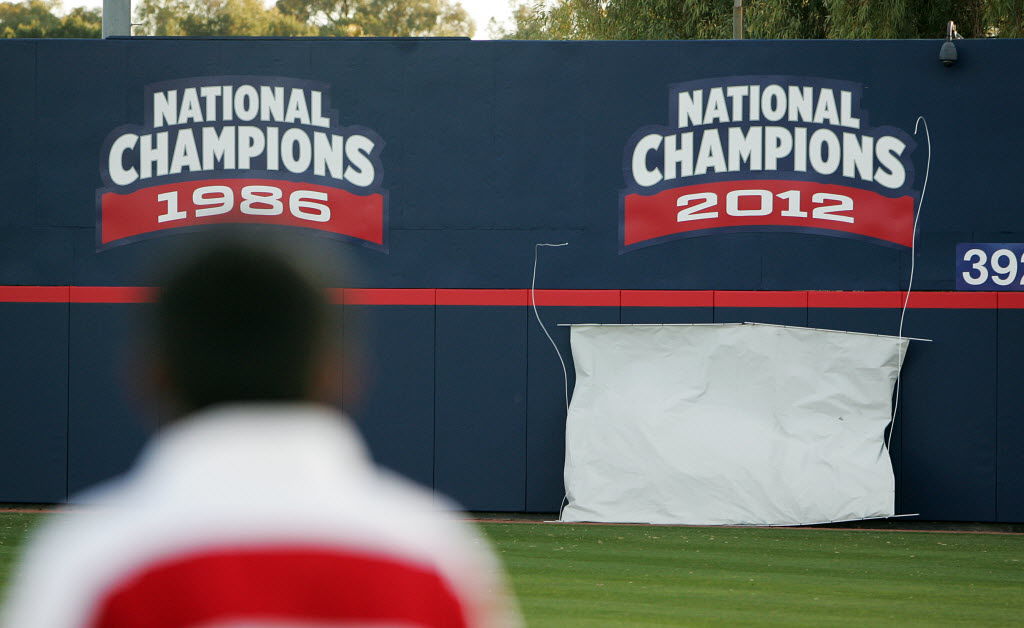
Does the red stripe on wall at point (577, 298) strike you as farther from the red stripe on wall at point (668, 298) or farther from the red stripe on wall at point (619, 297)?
the red stripe on wall at point (668, 298)

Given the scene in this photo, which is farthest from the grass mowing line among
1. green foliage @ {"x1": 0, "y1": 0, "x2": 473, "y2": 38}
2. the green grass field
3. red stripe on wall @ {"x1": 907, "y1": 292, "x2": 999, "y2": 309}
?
green foliage @ {"x1": 0, "y1": 0, "x2": 473, "y2": 38}

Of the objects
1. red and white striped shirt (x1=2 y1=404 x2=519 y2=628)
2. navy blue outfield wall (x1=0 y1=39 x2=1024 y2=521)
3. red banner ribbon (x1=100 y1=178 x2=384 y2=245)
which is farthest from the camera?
red banner ribbon (x1=100 y1=178 x2=384 y2=245)

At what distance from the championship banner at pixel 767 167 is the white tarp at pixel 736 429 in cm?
122

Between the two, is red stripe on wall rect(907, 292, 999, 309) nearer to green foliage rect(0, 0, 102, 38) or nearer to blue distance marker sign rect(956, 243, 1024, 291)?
blue distance marker sign rect(956, 243, 1024, 291)

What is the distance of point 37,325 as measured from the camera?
42.8ft

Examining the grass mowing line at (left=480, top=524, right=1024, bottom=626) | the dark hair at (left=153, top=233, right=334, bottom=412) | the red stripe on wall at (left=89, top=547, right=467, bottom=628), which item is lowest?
the grass mowing line at (left=480, top=524, right=1024, bottom=626)

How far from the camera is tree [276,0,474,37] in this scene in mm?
61000

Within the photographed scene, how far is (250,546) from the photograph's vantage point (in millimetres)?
1283

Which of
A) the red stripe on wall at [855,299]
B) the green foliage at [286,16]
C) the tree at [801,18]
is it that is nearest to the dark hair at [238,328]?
the red stripe on wall at [855,299]

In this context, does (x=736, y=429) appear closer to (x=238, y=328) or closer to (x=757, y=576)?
(x=757, y=576)

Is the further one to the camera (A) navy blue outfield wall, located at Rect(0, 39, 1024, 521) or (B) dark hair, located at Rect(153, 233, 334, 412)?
(A) navy blue outfield wall, located at Rect(0, 39, 1024, 521)

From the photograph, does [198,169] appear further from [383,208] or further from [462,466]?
[462,466]

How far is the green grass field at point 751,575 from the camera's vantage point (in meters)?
7.91

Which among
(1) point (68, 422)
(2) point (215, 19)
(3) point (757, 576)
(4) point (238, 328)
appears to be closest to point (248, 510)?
(4) point (238, 328)
